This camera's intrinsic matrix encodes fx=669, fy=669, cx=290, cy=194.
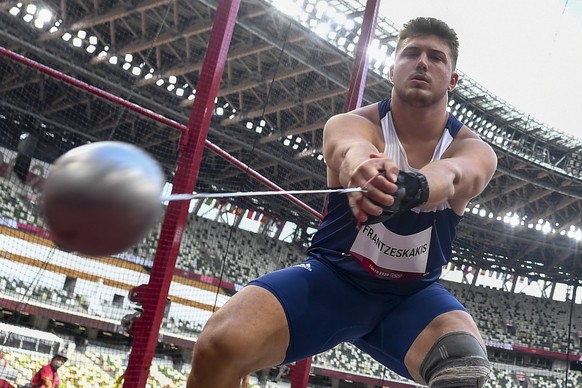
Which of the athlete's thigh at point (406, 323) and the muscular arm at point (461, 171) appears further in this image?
the athlete's thigh at point (406, 323)

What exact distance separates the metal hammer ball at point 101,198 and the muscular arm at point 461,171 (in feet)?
3.03

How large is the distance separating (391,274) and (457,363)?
1.38ft

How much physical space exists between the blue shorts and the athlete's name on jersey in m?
0.17

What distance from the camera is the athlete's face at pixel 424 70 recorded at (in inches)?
95.5

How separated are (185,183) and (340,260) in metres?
1.32

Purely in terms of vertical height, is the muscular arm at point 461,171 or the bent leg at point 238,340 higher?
the muscular arm at point 461,171

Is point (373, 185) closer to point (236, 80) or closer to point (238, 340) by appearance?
point (238, 340)

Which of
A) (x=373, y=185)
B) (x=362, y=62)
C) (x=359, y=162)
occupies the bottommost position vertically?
(x=373, y=185)

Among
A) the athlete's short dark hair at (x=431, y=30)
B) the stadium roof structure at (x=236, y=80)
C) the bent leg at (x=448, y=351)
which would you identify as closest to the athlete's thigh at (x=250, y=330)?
the bent leg at (x=448, y=351)

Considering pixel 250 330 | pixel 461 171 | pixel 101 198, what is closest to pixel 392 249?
pixel 461 171

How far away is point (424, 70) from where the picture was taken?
7.93 feet

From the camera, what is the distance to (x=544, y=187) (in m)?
21.0

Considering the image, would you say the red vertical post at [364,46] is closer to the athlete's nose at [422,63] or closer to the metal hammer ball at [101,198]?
the athlete's nose at [422,63]

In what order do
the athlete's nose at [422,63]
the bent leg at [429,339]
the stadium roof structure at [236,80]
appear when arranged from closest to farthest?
the bent leg at [429,339], the athlete's nose at [422,63], the stadium roof structure at [236,80]
